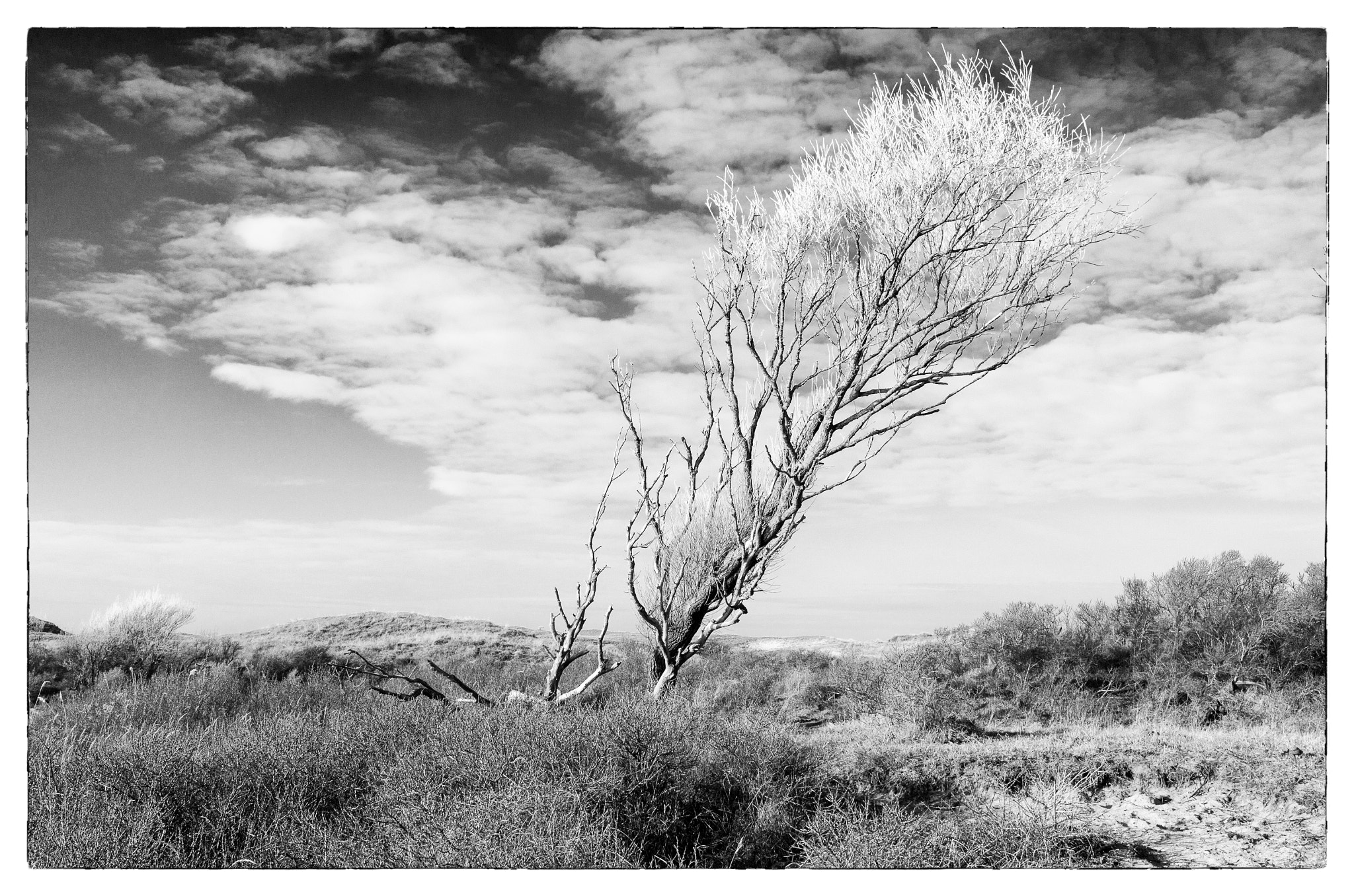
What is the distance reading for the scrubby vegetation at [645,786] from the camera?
3.67 metres

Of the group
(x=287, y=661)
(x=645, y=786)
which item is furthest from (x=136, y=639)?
(x=645, y=786)

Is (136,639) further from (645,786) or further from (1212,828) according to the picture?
(1212,828)

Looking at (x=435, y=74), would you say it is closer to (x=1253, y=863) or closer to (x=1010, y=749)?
(x=1010, y=749)

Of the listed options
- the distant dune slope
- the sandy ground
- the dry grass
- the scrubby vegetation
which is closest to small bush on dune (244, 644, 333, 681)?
the distant dune slope

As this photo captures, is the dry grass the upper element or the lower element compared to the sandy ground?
upper

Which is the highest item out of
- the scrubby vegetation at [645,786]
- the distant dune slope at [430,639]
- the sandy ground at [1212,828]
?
the scrubby vegetation at [645,786]

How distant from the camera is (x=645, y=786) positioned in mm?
3971

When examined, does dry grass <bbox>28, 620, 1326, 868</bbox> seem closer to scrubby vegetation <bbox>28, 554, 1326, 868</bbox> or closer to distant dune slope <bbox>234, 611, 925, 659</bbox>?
scrubby vegetation <bbox>28, 554, 1326, 868</bbox>

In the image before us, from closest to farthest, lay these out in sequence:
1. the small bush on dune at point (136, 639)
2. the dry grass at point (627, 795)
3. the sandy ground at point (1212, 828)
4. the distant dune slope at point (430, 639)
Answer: the dry grass at point (627, 795) → the sandy ground at point (1212, 828) → the small bush on dune at point (136, 639) → the distant dune slope at point (430, 639)

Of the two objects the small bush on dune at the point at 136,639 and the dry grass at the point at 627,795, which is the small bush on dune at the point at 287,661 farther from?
the dry grass at the point at 627,795

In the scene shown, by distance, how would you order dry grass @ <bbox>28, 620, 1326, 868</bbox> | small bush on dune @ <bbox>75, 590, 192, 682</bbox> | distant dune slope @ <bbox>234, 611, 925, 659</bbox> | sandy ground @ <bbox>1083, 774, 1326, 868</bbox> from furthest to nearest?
distant dune slope @ <bbox>234, 611, 925, 659</bbox> < small bush on dune @ <bbox>75, 590, 192, 682</bbox> < sandy ground @ <bbox>1083, 774, 1326, 868</bbox> < dry grass @ <bbox>28, 620, 1326, 868</bbox>

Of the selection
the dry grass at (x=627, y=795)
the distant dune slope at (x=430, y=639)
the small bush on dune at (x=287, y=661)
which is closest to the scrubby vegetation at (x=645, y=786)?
the dry grass at (x=627, y=795)

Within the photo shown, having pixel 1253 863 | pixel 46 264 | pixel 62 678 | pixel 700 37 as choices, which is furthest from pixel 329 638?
pixel 1253 863

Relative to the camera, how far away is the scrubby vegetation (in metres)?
3.67
